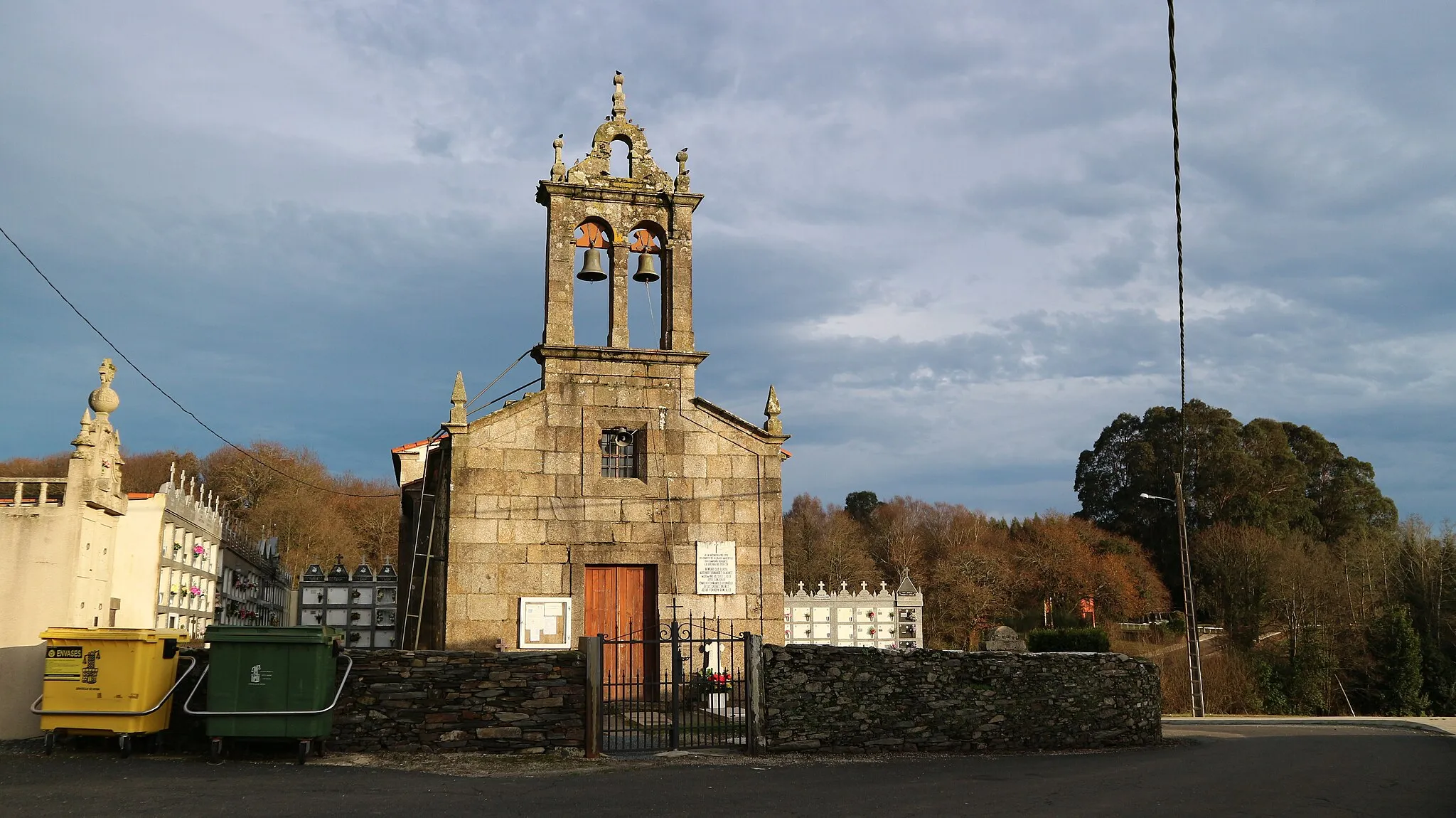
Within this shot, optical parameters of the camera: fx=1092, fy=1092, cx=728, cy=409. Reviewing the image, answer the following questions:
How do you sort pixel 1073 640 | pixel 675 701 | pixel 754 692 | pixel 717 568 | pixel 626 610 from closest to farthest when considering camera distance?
1. pixel 675 701
2. pixel 754 692
3. pixel 626 610
4. pixel 717 568
5. pixel 1073 640

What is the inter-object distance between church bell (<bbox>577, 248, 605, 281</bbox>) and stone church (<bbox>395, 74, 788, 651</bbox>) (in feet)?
0.10

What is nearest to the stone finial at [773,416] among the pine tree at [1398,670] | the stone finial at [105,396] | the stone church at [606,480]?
the stone church at [606,480]

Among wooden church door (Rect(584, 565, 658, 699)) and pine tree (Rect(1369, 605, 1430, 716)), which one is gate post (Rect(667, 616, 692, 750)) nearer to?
wooden church door (Rect(584, 565, 658, 699))

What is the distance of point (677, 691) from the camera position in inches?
510

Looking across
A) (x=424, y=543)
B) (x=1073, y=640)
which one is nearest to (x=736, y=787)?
(x=424, y=543)

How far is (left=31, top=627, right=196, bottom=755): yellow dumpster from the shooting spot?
11.6 m

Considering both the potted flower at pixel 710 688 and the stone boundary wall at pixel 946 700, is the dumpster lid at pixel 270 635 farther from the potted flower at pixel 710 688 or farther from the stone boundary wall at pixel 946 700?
the potted flower at pixel 710 688

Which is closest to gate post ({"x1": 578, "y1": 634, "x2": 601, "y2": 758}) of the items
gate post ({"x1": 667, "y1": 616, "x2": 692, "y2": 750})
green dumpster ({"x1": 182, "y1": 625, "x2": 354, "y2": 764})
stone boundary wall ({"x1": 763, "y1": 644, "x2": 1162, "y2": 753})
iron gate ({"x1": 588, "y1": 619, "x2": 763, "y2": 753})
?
iron gate ({"x1": 588, "y1": 619, "x2": 763, "y2": 753})

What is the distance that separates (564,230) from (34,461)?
56393 millimetres

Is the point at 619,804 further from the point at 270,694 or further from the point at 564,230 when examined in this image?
the point at 564,230

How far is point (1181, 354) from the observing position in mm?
17375

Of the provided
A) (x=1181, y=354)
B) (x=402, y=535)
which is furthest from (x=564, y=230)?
(x=1181, y=354)

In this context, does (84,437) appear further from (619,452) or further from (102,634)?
(619,452)

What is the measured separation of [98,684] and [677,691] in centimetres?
628
